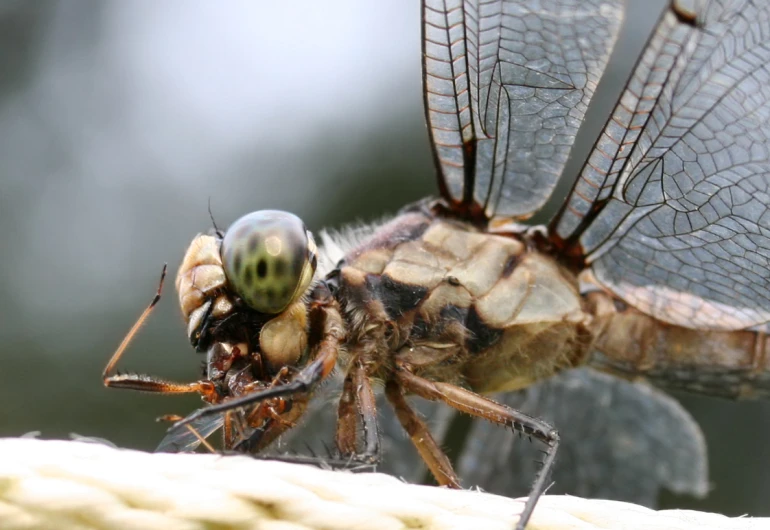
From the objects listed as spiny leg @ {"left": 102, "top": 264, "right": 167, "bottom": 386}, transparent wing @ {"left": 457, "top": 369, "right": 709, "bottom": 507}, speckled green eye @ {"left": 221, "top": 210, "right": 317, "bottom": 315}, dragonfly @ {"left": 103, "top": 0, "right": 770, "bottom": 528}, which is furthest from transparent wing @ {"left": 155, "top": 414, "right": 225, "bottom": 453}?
transparent wing @ {"left": 457, "top": 369, "right": 709, "bottom": 507}

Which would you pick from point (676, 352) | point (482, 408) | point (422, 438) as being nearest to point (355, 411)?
point (422, 438)

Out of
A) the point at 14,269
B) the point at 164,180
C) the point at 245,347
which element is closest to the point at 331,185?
the point at 164,180

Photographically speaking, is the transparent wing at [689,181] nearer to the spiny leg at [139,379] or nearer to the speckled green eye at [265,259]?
the speckled green eye at [265,259]

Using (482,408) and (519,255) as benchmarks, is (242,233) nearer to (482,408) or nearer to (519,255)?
(482,408)

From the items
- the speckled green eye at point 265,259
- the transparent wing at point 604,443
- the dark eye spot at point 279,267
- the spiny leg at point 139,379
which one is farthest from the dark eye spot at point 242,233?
the transparent wing at point 604,443

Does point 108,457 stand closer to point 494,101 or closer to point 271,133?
point 494,101

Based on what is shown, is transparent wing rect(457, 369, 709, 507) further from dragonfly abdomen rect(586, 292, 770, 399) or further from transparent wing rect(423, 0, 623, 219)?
transparent wing rect(423, 0, 623, 219)
